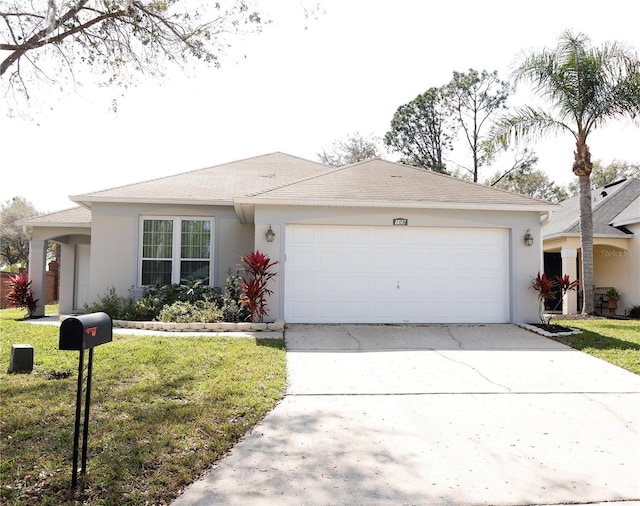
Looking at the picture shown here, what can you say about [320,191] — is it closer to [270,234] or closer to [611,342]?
[270,234]

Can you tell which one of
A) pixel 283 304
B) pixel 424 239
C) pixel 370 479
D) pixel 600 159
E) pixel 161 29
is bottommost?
pixel 370 479

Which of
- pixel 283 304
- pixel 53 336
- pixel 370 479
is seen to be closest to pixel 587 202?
pixel 283 304

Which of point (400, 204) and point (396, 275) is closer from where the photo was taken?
point (400, 204)

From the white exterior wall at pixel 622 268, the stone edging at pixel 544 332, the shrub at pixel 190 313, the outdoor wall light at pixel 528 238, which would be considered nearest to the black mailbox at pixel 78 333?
the shrub at pixel 190 313

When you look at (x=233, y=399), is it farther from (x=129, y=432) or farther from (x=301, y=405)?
(x=129, y=432)

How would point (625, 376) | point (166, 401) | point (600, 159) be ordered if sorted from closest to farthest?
point (166, 401), point (625, 376), point (600, 159)

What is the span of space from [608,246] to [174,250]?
15138 millimetres

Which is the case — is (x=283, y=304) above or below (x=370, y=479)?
above

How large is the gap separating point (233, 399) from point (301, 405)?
2.51 feet

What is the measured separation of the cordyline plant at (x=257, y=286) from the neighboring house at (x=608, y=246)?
10.4 meters

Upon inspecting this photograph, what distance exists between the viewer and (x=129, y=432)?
427cm

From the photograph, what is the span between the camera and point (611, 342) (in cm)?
909

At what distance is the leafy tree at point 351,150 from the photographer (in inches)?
1286

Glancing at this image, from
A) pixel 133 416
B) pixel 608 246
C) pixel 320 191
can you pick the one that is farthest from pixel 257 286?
pixel 608 246
